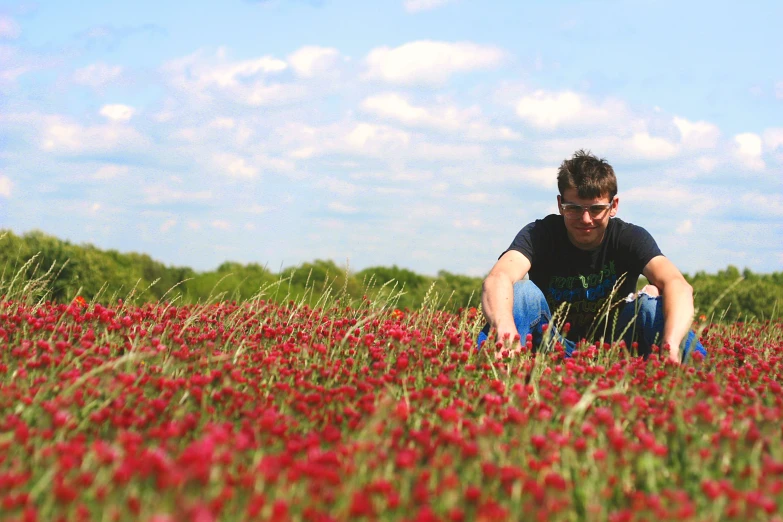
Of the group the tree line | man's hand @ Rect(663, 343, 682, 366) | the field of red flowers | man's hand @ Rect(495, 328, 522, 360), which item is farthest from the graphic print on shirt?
the tree line

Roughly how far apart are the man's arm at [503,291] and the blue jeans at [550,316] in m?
0.13

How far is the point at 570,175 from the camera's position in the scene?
5805 mm

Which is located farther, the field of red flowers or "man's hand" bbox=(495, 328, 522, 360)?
"man's hand" bbox=(495, 328, 522, 360)

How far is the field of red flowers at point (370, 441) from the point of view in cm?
222

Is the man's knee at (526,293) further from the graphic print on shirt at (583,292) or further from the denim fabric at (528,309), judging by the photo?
the graphic print on shirt at (583,292)

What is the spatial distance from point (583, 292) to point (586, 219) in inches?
29.4

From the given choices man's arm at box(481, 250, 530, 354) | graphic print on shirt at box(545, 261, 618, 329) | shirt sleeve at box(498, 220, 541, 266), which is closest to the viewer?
man's arm at box(481, 250, 530, 354)

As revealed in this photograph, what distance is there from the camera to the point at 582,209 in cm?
577

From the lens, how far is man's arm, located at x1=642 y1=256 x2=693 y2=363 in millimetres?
5102

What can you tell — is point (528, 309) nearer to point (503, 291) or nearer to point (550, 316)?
→ point (550, 316)

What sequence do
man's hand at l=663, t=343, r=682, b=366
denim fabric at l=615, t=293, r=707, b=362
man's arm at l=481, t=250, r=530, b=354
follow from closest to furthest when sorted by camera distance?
man's hand at l=663, t=343, r=682, b=366 → man's arm at l=481, t=250, r=530, b=354 → denim fabric at l=615, t=293, r=707, b=362

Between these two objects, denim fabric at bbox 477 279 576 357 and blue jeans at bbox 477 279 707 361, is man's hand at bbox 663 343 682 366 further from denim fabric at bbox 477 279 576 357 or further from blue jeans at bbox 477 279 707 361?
denim fabric at bbox 477 279 576 357

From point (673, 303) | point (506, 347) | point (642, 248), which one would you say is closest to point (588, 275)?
point (642, 248)

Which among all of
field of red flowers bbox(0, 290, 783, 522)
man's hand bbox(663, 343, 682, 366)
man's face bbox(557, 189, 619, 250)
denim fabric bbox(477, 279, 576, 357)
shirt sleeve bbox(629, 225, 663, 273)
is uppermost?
man's face bbox(557, 189, 619, 250)
